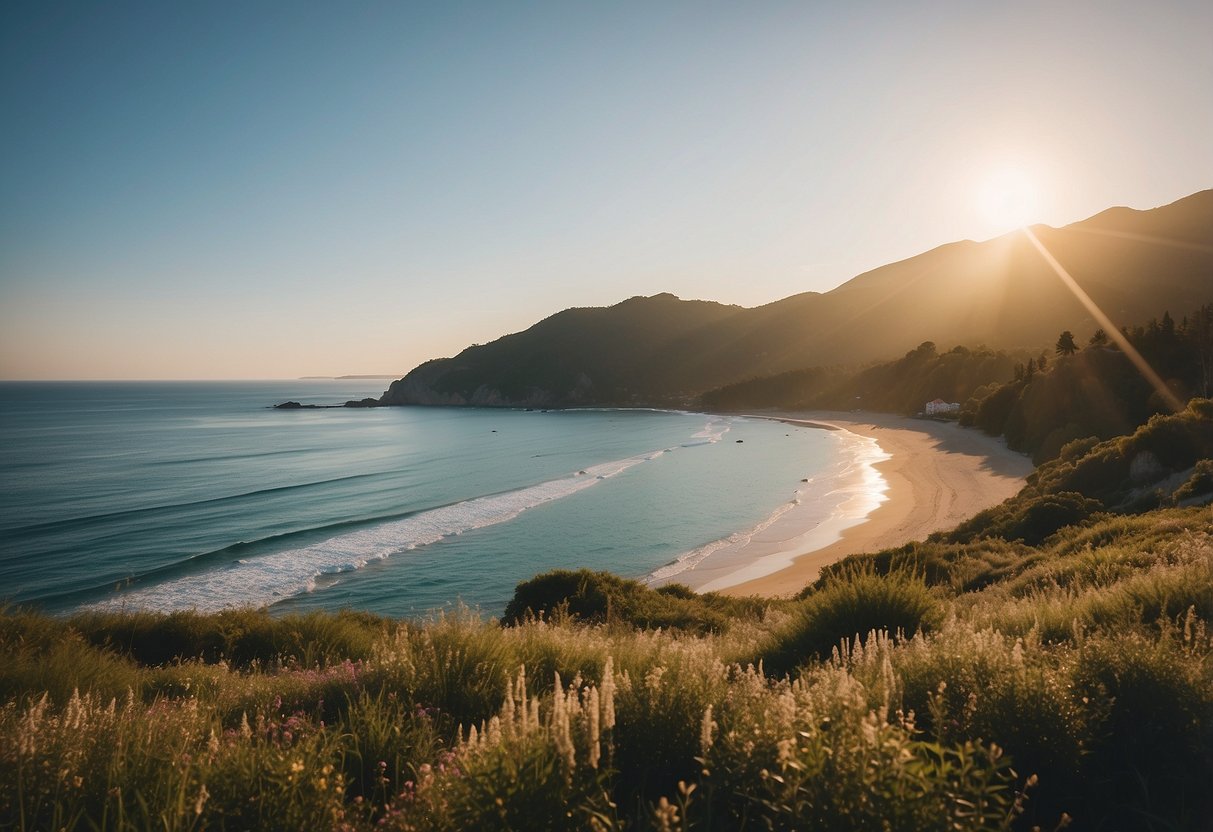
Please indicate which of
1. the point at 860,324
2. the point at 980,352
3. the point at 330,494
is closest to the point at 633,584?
the point at 330,494

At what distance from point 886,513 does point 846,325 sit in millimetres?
138246

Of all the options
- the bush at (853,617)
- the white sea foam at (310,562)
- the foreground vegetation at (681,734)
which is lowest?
the white sea foam at (310,562)

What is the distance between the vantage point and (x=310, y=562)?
27266mm

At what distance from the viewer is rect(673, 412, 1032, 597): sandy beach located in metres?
24.5

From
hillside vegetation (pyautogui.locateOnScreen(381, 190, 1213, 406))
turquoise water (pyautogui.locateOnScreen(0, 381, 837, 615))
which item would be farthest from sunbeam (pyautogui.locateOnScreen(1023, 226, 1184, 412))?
turquoise water (pyautogui.locateOnScreen(0, 381, 837, 615))

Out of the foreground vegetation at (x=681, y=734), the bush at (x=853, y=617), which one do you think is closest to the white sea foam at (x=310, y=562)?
the foreground vegetation at (x=681, y=734)

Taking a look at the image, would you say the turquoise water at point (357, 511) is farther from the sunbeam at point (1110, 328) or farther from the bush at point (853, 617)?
the sunbeam at point (1110, 328)

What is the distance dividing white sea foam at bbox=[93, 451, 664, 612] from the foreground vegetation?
16.1 m

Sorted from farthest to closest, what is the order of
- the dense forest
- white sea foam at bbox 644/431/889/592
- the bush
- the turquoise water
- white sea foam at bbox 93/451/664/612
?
the dense forest
white sea foam at bbox 644/431/889/592
the turquoise water
white sea foam at bbox 93/451/664/612
the bush

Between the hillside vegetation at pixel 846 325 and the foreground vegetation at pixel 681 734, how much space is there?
128 metres

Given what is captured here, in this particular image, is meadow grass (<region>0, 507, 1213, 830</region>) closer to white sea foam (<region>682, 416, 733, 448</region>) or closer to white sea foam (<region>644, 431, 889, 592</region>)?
Answer: white sea foam (<region>644, 431, 889, 592</region>)

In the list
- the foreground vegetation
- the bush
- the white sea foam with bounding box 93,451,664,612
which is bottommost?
the white sea foam with bounding box 93,451,664,612

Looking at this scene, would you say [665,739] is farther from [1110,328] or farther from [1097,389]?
A: [1110,328]

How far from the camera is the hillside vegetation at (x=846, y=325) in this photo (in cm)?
12656
